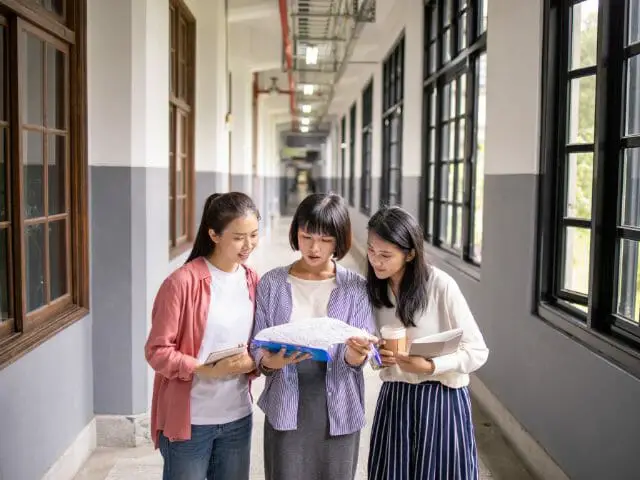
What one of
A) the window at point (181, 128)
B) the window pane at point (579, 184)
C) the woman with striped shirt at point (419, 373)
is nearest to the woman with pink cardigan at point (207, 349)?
the woman with striped shirt at point (419, 373)

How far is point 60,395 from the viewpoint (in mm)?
2803

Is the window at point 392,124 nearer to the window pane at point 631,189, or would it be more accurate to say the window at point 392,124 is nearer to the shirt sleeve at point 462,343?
the window pane at point 631,189

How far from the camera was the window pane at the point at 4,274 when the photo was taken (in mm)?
2434

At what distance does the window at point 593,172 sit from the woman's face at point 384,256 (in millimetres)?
946

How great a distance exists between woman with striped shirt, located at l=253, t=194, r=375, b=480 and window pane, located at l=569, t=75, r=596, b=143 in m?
1.61

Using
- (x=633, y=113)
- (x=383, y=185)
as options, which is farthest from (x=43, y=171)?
(x=383, y=185)

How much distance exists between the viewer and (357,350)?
166cm

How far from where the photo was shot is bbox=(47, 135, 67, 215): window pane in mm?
2938

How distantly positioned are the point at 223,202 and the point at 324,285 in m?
0.37

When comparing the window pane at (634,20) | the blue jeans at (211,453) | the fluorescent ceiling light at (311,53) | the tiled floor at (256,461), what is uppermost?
the fluorescent ceiling light at (311,53)

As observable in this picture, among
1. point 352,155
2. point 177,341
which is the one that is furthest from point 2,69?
point 352,155

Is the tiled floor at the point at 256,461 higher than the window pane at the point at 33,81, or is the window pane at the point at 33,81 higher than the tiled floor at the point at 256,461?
the window pane at the point at 33,81

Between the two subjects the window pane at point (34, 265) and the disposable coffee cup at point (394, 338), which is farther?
the window pane at point (34, 265)

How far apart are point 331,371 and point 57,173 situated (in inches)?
74.2
